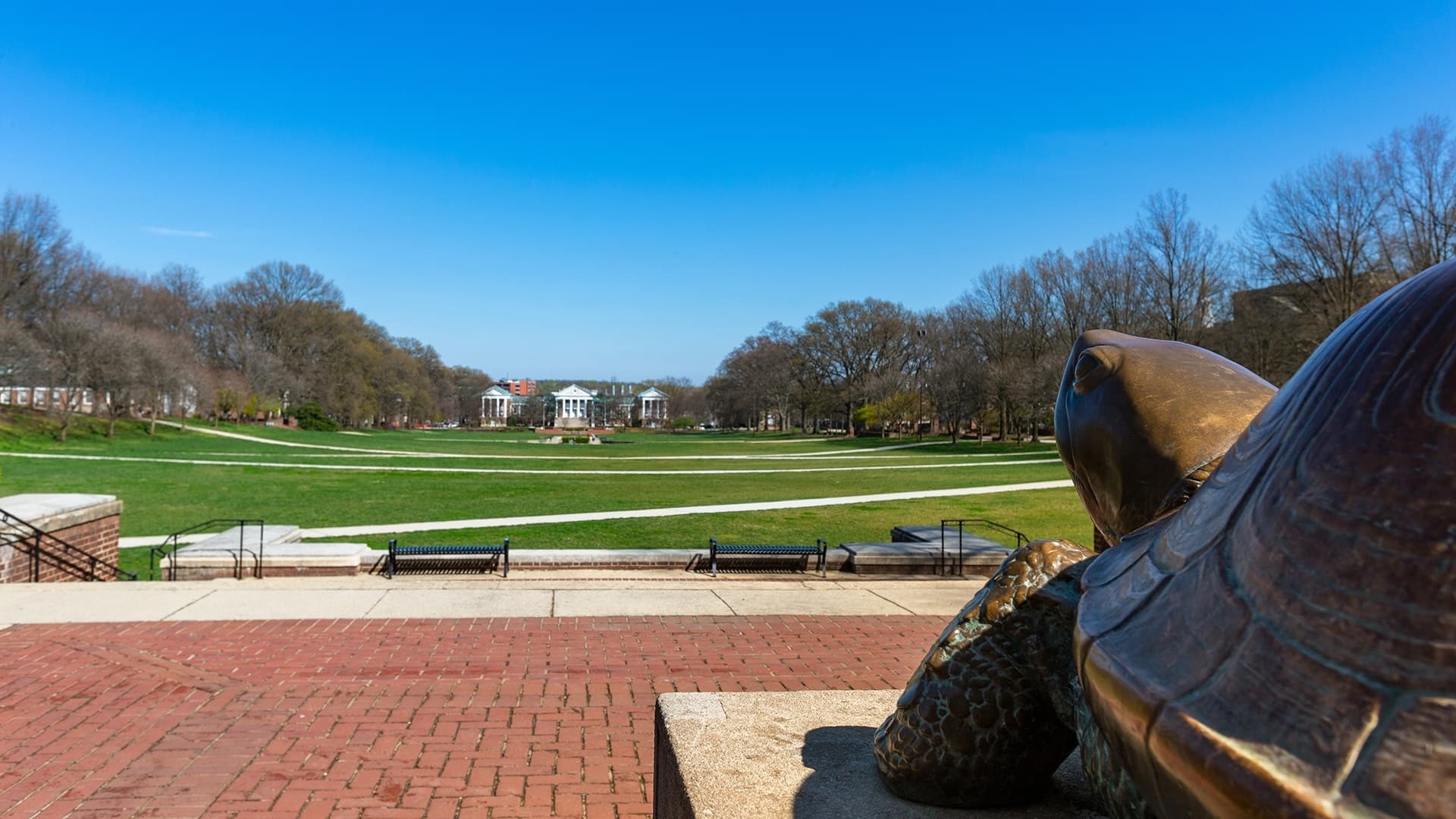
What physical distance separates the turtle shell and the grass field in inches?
490

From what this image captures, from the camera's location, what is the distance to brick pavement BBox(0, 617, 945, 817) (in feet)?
14.0

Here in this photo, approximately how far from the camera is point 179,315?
7138 cm

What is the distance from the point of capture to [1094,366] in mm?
2541

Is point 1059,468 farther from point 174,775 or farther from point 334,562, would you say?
point 174,775

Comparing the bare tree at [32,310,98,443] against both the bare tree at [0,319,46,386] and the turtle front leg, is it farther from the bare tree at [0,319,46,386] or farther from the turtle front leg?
the turtle front leg

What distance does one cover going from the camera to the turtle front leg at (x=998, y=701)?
7.91 feet

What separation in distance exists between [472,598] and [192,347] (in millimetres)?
65518

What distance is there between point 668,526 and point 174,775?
11435 millimetres

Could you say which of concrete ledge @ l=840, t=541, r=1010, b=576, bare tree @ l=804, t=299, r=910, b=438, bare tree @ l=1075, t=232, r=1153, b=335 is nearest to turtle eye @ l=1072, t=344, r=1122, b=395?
concrete ledge @ l=840, t=541, r=1010, b=576

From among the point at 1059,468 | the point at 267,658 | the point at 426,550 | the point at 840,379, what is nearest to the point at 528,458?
the point at 1059,468

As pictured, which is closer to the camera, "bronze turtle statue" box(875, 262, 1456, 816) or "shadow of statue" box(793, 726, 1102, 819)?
"bronze turtle statue" box(875, 262, 1456, 816)

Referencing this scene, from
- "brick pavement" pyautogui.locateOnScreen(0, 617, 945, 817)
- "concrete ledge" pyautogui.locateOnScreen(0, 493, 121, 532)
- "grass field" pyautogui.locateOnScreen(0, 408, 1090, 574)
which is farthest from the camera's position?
"grass field" pyautogui.locateOnScreen(0, 408, 1090, 574)

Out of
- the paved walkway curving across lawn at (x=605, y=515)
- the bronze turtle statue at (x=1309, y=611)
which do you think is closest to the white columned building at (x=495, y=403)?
the paved walkway curving across lawn at (x=605, y=515)

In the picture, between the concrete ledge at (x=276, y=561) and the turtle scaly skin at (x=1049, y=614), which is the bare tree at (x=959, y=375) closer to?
the concrete ledge at (x=276, y=561)
